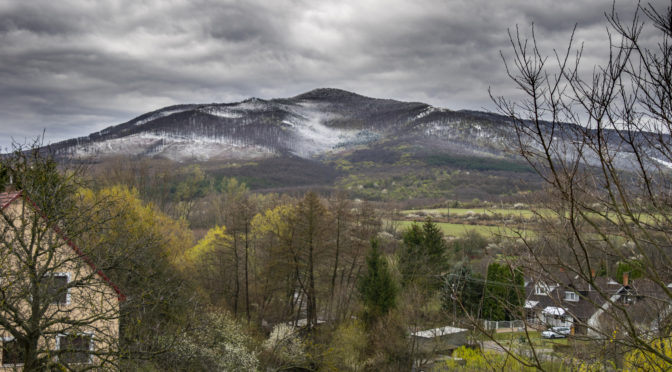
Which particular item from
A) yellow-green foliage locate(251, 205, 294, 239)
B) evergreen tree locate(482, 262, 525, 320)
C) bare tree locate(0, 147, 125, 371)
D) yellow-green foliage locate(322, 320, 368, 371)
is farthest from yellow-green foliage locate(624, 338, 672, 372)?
yellow-green foliage locate(251, 205, 294, 239)

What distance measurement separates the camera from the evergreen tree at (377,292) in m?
30.3

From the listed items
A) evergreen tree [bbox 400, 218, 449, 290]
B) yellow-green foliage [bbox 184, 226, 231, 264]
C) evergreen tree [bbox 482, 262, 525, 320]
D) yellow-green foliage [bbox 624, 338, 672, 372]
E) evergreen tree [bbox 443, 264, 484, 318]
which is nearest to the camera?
yellow-green foliage [bbox 624, 338, 672, 372]

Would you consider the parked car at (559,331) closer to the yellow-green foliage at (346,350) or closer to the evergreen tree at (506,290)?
the evergreen tree at (506,290)

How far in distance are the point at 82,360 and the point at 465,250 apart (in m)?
39.2

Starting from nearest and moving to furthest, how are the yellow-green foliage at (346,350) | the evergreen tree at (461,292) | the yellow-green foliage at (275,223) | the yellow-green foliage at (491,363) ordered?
the evergreen tree at (461,292), the yellow-green foliage at (491,363), the yellow-green foliage at (346,350), the yellow-green foliage at (275,223)

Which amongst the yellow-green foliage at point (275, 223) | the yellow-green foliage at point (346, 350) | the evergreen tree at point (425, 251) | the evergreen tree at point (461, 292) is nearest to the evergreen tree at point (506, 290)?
the evergreen tree at point (461, 292)

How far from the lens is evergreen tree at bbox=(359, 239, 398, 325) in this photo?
99.5 feet

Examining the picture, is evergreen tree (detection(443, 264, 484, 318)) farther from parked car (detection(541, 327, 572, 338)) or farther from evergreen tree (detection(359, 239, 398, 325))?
evergreen tree (detection(359, 239, 398, 325))

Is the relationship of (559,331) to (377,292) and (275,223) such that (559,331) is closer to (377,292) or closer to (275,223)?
(377,292)

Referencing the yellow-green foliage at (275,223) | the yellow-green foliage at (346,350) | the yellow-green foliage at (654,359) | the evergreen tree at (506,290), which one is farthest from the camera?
the yellow-green foliage at (275,223)

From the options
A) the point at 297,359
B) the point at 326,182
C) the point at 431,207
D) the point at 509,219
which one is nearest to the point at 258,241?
the point at 297,359

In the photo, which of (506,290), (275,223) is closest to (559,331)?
(506,290)

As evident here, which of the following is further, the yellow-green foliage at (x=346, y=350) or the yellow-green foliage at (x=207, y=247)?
the yellow-green foliage at (x=207, y=247)

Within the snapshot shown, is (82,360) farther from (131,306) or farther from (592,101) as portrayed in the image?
(592,101)
